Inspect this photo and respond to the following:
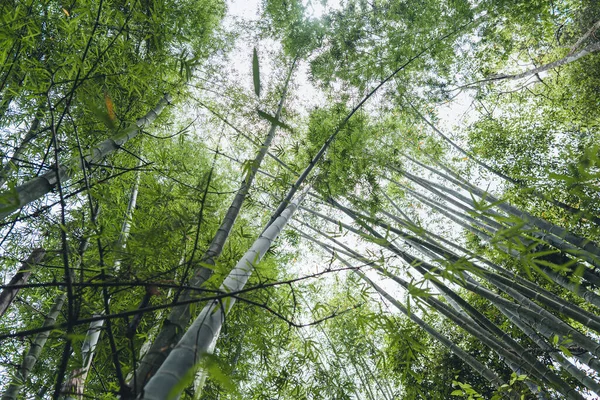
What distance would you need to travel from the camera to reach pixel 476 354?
4.66 m

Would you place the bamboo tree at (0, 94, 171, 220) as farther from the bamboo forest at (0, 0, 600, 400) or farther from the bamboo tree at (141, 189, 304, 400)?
the bamboo tree at (141, 189, 304, 400)

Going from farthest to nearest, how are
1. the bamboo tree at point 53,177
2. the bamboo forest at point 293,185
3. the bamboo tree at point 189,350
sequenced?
the bamboo forest at point 293,185 < the bamboo tree at point 53,177 < the bamboo tree at point 189,350

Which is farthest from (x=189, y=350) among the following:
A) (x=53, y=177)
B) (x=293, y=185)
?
(x=293, y=185)

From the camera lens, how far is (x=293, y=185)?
7.52 feet

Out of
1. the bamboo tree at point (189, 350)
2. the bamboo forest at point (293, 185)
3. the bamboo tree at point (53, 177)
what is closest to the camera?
the bamboo tree at point (189, 350)

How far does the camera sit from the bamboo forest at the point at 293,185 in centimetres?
169

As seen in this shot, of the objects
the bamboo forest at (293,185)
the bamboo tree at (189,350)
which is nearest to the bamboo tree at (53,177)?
the bamboo forest at (293,185)

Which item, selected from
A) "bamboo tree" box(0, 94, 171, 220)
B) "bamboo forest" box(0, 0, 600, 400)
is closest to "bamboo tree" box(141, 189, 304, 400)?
"bamboo forest" box(0, 0, 600, 400)

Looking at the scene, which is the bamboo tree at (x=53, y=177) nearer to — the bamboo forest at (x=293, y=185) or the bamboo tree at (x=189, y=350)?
the bamboo forest at (x=293, y=185)

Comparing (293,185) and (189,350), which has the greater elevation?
(293,185)

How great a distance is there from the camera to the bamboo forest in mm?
1689

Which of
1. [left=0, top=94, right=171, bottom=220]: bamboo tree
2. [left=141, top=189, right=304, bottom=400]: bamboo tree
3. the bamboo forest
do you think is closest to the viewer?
[left=141, top=189, right=304, bottom=400]: bamboo tree

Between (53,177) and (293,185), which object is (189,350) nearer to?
(53,177)

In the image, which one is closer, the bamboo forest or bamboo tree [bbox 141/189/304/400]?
bamboo tree [bbox 141/189/304/400]
